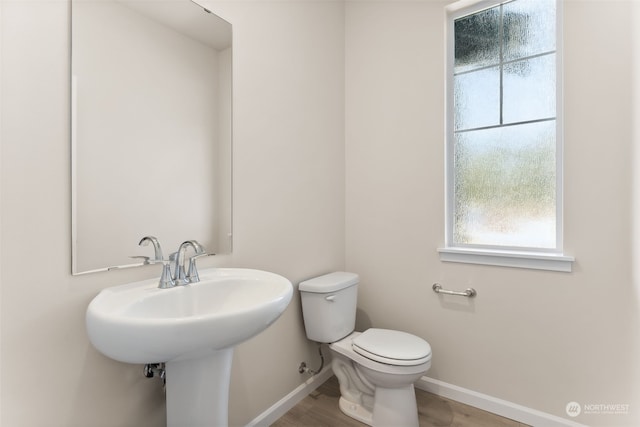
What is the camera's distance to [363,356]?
5.17 feet

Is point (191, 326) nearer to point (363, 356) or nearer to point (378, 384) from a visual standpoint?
point (363, 356)

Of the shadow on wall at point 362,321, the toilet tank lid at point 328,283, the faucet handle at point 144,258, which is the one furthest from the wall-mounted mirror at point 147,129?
the shadow on wall at point 362,321

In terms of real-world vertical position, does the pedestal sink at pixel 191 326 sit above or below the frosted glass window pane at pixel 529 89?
below

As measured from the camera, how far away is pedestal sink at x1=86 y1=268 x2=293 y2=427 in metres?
0.77

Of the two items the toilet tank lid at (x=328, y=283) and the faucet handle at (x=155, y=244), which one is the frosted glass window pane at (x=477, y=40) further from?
the faucet handle at (x=155, y=244)

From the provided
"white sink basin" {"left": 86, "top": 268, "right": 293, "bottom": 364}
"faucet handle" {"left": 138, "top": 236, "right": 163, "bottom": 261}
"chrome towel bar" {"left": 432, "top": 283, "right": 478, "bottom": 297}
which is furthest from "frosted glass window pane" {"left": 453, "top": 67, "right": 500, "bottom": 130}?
"faucet handle" {"left": 138, "top": 236, "right": 163, "bottom": 261}

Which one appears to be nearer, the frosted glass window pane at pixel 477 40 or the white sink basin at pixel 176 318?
the white sink basin at pixel 176 318

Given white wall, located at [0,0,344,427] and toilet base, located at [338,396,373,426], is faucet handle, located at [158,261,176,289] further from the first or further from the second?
toilet base, located at [338,396,373,426]

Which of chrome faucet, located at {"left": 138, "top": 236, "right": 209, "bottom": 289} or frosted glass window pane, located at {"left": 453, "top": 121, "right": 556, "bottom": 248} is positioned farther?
frosted glass window pane, located at {"left": 453, "top": 121, "right": 556, "bottom": 248}

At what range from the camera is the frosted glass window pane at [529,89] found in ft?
5.34

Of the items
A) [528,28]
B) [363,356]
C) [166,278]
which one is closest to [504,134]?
[528,28]

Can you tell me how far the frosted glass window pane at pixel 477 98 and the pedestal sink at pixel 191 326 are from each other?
149 cm

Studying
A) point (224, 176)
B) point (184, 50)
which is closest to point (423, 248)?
point (224, 176)

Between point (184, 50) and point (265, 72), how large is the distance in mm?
417
